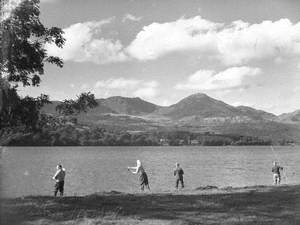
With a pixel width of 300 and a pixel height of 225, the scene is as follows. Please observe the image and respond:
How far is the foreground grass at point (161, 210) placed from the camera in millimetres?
16891

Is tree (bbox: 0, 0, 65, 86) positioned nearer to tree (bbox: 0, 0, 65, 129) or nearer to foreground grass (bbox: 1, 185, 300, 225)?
tree (bbox: 0, 0, 65, 129)

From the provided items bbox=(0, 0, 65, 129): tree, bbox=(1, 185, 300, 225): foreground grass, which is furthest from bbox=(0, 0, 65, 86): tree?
bbox=(1, 185, 300, 225): foreground grass

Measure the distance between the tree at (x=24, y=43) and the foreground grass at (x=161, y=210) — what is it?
18.7 feet

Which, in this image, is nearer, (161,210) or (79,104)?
(161,210)

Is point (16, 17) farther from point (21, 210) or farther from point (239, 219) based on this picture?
point (239, 219)

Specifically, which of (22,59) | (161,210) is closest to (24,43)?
(22,59)

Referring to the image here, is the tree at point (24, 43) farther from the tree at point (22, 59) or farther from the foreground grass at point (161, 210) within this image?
the foreground grass at point (161, 210)

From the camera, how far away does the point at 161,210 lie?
19484mm

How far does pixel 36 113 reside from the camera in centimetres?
2255

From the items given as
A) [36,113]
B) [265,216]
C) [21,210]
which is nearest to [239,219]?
[265,216]

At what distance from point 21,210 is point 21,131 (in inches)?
204

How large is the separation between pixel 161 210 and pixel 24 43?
936 cm

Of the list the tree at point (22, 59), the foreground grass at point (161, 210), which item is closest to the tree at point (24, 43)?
the tree at point (22, 59)

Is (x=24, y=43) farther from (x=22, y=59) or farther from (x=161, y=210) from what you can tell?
(x=161, y=210)
